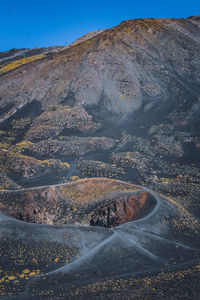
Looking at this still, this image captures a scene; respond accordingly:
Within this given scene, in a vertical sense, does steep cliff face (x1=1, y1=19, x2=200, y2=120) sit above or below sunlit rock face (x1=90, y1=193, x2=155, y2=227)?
above

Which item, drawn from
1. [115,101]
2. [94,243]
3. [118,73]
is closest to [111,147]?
[115,101]

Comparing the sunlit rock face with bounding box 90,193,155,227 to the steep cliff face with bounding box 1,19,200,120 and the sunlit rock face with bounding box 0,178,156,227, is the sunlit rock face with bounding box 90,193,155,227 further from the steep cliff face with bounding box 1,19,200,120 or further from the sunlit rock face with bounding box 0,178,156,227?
the steep cliff face with bounding box 1,19,200,120

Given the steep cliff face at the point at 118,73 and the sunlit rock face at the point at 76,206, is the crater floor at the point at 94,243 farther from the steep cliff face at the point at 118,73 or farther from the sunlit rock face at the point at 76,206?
the steep cliff face at the point at 118,73

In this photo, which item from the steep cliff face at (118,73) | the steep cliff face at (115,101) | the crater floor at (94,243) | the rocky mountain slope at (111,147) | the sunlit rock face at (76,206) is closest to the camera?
the crater floor at (94,243)

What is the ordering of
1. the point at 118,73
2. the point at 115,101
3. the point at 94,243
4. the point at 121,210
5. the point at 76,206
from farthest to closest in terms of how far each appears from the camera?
the point at 118,73
the point at 115,101
the point at 76,206
the point at 121,210
the point at 94,243

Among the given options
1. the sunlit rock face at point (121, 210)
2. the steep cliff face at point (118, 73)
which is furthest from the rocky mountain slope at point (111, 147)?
the steep cliff face at point (118, 73)

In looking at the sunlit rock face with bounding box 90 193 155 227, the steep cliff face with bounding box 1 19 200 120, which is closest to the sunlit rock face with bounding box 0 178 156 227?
the sunlit rock face with bounding box 90 193 155 227

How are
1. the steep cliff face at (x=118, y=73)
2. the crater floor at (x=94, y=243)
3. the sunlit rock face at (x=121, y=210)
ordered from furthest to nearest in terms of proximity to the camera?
the steep cliff face at (x=118, y=73)
the sunlit rock face at (x=121, y=210)
the crater floor at (x=94, y=243)

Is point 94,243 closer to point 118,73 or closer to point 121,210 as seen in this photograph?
point 121,210

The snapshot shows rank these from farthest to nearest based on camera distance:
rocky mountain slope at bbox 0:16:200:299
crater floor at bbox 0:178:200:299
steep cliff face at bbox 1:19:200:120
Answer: steep cliff face at bbox 1:19:200:120 < rocky mountain slope at bbox 0:16:200:299 < crater floor at bbox 0:178:200:299
